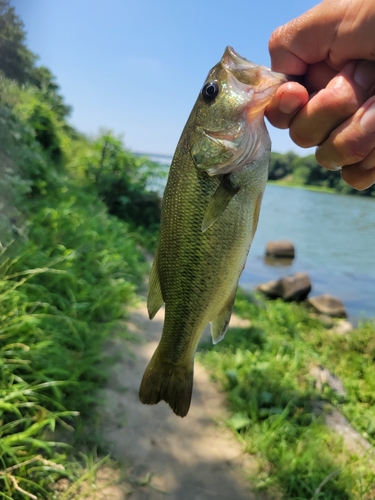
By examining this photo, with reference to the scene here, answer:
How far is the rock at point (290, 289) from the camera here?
10211 mm

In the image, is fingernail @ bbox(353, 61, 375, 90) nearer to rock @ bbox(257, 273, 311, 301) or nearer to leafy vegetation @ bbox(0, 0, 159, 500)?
leafy vegetation @ bbox(0, 0, 159, 500)

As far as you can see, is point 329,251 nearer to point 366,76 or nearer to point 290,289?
point 290,289

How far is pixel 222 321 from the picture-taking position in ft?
6.21

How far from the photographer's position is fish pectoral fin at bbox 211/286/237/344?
188 centimetres

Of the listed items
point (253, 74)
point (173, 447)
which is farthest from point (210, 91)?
point (173, 447)

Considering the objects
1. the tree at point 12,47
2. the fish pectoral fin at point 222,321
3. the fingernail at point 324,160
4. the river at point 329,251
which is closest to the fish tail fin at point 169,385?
the fish pectoral fin at point 222,321

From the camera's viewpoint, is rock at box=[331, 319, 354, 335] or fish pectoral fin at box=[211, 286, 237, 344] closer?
fish pectoral fin at box=[211, 286, 237, 344]

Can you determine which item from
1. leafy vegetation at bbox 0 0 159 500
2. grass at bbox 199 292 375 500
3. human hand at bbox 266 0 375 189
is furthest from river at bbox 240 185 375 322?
human hand at bbox 266 0 375 189

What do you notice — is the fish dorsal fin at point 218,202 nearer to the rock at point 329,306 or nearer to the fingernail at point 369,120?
the fingernail at point 369,120

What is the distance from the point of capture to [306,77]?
1815 mm

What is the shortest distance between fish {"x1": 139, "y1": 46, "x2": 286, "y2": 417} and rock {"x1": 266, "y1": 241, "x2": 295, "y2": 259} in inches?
567

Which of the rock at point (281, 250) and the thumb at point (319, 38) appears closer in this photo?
the thumb at point (319, 38)

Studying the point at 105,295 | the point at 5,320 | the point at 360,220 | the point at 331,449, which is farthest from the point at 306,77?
the point at 360,220

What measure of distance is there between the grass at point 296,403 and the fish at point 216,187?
7.85ft
